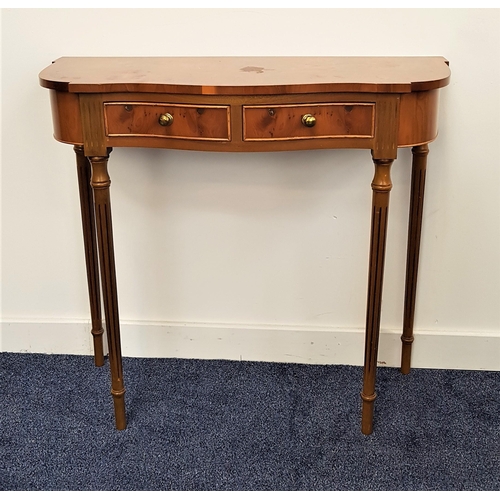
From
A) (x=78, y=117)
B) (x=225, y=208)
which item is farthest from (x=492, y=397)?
(x=78, y=117)

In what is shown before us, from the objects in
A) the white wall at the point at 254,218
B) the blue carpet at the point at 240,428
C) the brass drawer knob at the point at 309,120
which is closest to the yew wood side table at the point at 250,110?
the brass drawer knob at the point at 309,120

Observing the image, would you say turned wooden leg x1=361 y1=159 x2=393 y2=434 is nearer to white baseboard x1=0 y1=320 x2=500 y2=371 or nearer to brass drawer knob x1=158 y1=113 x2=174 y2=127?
white baseboard x1=0 y1=320 x2=500 y2=371

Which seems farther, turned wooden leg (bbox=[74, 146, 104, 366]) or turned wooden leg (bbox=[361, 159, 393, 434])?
turned wooden leg (bbox=[74, 146, 104, 366])

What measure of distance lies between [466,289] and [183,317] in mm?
936

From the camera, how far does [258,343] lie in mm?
2447

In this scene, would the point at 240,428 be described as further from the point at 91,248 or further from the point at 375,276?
the point at 91,248

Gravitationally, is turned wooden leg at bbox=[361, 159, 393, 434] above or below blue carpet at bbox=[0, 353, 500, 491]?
above

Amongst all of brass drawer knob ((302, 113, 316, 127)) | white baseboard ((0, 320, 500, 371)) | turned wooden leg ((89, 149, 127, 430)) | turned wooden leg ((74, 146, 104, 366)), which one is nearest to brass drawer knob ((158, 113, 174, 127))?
turned wooden leg ((89, 149, 127, 430))

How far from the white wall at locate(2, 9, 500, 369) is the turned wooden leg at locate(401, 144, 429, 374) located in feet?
0.20

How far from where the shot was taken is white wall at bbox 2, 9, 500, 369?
2.10m

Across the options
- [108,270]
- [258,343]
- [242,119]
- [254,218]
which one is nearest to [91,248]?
[108,270]

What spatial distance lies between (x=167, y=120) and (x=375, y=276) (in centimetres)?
68

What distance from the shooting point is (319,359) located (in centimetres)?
245

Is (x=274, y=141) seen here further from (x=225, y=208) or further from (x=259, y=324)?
(x=259, y=324)
